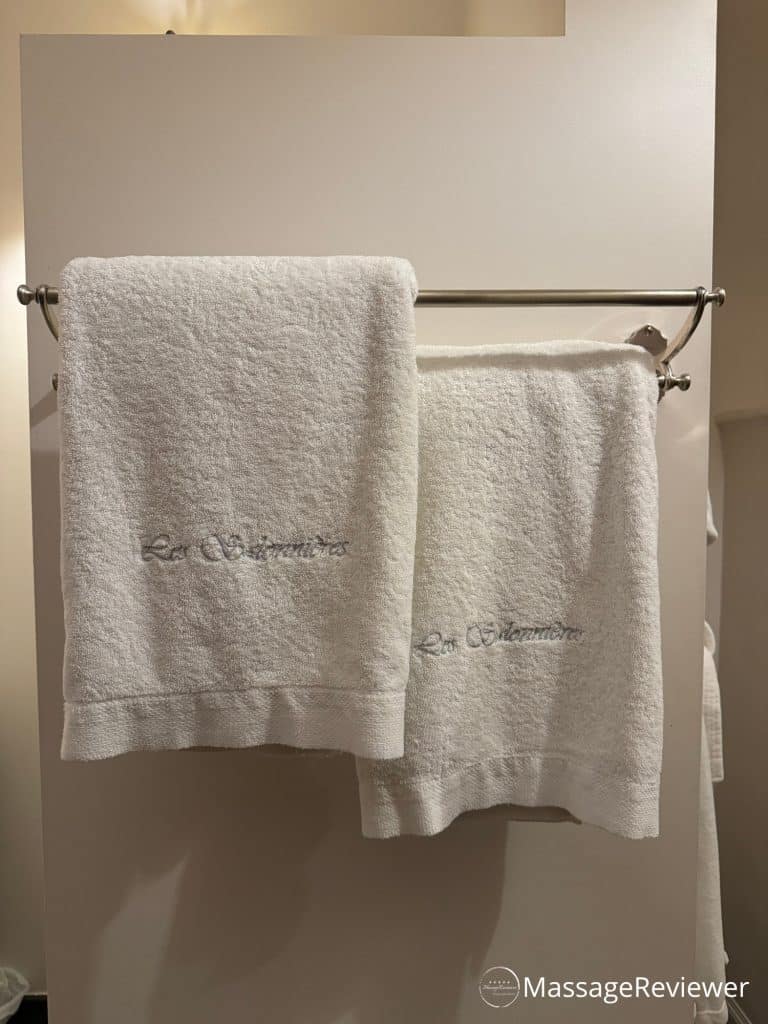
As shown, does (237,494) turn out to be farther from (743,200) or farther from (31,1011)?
(31,1011)

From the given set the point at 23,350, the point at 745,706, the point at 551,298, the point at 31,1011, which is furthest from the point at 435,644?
the point at 31,1011

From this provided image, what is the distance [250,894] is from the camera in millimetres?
809

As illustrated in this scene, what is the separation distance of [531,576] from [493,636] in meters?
0.07

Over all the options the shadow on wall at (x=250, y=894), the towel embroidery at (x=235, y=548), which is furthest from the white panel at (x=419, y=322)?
the towel embroidery at (x=235, y=548)

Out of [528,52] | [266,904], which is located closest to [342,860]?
[266,904]

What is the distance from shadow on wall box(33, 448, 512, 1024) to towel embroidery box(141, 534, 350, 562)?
0.94 feet

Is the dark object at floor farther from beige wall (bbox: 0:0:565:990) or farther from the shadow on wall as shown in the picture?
the shadow on wall

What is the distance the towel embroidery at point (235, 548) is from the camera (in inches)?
23.3

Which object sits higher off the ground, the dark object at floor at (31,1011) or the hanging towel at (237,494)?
the hanging towel at (237,494)

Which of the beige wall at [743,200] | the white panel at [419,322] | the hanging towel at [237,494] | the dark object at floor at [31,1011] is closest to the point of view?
the hanging towel at [237,494]
